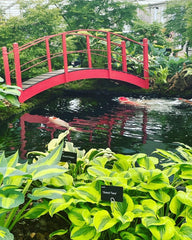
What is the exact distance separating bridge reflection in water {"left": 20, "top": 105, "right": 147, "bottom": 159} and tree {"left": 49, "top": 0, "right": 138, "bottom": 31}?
5578 mm

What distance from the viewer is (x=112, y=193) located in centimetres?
149

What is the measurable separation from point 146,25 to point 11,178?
38.3 ft

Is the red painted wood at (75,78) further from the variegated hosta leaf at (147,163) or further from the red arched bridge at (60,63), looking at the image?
the variegated hosta leaf at (147,163)

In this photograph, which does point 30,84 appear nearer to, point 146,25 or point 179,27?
point 146,25

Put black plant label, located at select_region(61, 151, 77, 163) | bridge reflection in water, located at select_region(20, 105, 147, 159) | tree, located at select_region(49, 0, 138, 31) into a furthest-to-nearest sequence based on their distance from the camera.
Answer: tree, located at select_region(49, 0, 138, 31) < bridge reflection in water, located at select_region(20, 105, 147, 159) < black plant label, located at select_region(61, 151, 77, 163)

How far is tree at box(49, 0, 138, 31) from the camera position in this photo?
10.7 m

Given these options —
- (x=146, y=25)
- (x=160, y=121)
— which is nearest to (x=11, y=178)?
(x=160, y=121)

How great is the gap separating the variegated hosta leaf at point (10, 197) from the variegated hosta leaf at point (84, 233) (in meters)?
0.34

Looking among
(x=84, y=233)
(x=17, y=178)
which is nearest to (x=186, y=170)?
(x=84, y=233)

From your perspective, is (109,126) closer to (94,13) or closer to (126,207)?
(126,207)

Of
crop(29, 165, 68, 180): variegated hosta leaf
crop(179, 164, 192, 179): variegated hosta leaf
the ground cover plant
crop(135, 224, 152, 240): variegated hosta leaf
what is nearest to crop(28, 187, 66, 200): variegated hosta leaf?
the ground cover plant

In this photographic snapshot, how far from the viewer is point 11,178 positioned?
4.94 ft

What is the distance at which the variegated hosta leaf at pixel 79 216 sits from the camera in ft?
4.80

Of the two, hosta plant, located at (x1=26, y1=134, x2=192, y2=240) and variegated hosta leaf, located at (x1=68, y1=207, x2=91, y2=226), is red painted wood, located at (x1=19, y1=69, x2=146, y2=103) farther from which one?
variegated hosta leaf, located at (x1=68, y1=207, x2=91, y2=226)
